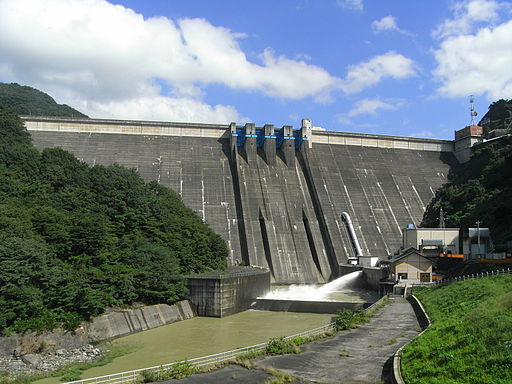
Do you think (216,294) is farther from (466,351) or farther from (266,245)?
(466,351)

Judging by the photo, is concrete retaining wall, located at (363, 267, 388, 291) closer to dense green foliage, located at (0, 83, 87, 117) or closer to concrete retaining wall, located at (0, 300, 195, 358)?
concrete retaining wall, located at (0, 300, 195, 358)

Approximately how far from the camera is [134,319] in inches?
974

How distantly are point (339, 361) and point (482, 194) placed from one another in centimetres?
4008

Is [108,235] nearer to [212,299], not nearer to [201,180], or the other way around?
[212,299]

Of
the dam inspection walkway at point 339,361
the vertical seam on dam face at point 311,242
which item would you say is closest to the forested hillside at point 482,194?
the vertical seam on dam face at point 311,242

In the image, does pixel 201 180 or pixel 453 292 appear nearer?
pixel 453 292

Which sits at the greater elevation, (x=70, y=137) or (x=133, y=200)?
(x=70, y=137)

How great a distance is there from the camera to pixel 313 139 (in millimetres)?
57719

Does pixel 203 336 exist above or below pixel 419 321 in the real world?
below

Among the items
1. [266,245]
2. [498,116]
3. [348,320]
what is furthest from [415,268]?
[498,116]

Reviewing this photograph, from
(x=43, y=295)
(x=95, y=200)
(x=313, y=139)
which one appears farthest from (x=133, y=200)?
(x=313, y=139)

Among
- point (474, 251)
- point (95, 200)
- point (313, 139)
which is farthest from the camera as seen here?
point (313, 139)

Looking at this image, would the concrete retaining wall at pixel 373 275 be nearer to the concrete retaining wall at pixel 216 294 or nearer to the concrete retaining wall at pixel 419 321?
the concrete retaining wall at pixel 419 321

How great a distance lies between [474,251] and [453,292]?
1583 centimetres
